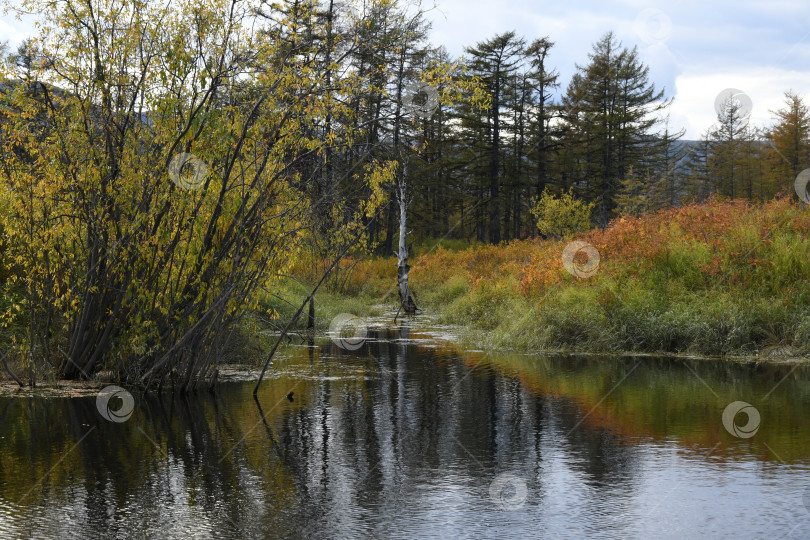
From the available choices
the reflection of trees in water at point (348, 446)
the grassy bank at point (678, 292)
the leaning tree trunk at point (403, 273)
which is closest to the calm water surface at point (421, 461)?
the reflection of trees in water at point (348, 446)

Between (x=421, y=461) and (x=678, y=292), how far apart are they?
11.8m

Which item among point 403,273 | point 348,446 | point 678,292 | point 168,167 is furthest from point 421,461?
point 403,273

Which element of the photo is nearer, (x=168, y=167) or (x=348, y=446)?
(x=348, y=446)

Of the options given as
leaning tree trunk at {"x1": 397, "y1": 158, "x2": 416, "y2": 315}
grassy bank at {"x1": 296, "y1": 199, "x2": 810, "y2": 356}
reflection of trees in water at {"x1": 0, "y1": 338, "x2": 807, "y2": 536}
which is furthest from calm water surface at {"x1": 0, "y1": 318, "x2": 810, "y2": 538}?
leaning tree trunk at {"x1": 397, "y1": 158, "x2": 416, "y2": 315}

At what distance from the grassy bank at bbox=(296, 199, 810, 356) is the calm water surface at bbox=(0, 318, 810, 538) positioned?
3192mm

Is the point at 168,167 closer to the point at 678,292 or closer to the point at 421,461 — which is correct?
the point at 421,461

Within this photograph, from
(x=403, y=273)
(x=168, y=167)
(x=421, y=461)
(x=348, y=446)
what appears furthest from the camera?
(x=403, y=273)

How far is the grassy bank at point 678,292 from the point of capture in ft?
52.4

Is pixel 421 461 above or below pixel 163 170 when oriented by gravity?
below

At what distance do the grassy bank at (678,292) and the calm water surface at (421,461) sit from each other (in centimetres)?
319

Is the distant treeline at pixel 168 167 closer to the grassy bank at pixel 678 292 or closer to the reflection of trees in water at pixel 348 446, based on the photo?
the reflection of trees in water at pixel 348 446

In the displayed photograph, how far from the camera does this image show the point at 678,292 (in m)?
17.6

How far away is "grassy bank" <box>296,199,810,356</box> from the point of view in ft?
52.4

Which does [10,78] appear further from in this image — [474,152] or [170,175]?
[474,152]
